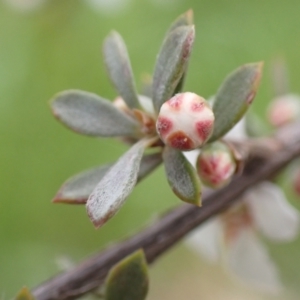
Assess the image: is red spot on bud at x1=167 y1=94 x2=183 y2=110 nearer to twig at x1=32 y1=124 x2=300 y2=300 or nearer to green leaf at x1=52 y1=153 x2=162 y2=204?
green leaf at x1=52 y1=153 x2=162 y2=204

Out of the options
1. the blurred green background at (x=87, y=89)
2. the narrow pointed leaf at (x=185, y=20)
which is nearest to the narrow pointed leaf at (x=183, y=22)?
the narrow pointed leaf at (x=185, y=20)

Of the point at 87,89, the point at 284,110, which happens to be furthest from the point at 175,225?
the point at 87,89

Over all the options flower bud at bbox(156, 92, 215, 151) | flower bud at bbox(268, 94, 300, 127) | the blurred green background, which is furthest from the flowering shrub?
the blurred green background

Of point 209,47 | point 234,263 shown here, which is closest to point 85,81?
point 209,47

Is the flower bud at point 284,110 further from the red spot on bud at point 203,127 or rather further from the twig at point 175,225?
the red spot on bud at point 203,127

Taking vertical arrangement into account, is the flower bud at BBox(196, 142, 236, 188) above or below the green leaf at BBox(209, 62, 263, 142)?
below

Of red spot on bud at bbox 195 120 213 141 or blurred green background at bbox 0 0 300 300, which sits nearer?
red spot on bud at bbox 195 120 213 141

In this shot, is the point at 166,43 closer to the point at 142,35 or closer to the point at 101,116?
the point at 101,116
